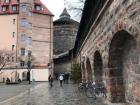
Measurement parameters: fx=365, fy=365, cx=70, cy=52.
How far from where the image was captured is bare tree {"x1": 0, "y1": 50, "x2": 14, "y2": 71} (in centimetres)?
6314

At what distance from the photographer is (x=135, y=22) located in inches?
325

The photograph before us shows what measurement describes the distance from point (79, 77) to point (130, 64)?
29219 millimetres

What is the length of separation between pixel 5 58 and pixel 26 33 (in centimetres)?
640

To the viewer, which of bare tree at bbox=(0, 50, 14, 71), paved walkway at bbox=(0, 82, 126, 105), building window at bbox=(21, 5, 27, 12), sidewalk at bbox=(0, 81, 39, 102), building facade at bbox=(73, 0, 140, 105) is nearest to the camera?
building facade at bbox=(73, 0, 140, 105)

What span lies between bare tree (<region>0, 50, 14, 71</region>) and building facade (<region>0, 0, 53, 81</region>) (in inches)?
29.4

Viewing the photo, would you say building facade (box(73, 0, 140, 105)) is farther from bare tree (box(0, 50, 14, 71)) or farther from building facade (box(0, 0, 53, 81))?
building facade (box(0, 0, 53, 81))

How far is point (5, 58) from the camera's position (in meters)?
65.6

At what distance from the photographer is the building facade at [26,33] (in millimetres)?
67562

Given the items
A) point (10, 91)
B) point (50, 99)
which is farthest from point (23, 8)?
point (50, 99)

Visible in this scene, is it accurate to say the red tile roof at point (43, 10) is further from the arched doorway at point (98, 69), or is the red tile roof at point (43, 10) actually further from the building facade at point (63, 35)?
the arched doorway at point (98, 69)

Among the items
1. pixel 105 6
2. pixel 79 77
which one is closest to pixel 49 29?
pixel 79 77

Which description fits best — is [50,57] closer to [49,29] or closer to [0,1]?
[49,29]

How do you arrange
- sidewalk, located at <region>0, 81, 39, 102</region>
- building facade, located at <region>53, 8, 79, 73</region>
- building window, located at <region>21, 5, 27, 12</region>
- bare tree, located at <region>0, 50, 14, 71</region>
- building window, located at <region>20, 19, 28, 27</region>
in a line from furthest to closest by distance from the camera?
building facade, located at <region>53, 8, 79, 73</region>
building window, located at <region>21, 5, 27, 12</region>
building window, located at <region>20, 19, 28, 27</region>
bare tree, located at <region>0, 50, 14, 71</region>
sidewalk, located at <region>0, 81, 39, 102</region>

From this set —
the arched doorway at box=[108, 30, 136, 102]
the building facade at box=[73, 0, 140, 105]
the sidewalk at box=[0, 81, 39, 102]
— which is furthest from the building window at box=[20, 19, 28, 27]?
the arched doorway at box=[108, 30, 136, 102]
